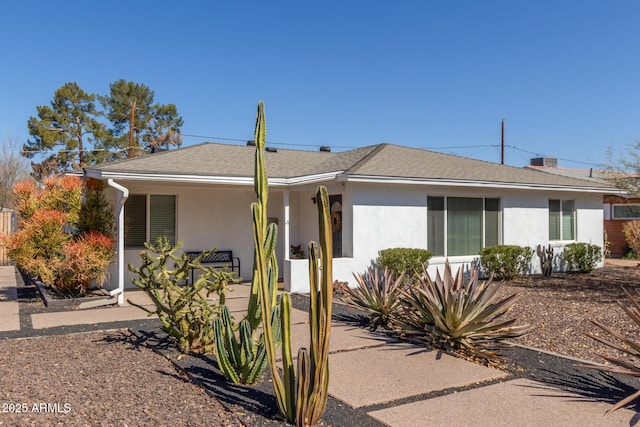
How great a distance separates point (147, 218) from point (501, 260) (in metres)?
9.36

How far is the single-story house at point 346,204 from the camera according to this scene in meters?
11.9

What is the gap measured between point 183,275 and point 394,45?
18454 mm

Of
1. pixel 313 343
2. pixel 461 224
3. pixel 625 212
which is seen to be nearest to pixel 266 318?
pixel 313 343

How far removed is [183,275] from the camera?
6.48 m

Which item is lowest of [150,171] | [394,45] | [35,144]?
[150,171]

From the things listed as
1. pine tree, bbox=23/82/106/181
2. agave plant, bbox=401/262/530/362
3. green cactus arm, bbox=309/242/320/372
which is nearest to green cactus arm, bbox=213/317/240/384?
green cactus arm, bbox=309/242/320/372

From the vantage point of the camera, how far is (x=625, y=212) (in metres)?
25.9

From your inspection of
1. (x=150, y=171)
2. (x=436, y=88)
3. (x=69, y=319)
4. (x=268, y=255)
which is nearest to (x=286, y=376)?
(x=268, y=255)

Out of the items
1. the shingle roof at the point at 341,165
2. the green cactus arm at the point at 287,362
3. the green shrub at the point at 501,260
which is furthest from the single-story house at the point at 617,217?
the green cactus arm at the point at 287,362

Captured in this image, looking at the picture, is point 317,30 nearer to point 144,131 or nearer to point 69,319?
point 69,319

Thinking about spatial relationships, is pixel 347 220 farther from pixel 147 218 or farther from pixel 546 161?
pixel 546 161

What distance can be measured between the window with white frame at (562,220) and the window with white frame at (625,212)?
10.2 meters

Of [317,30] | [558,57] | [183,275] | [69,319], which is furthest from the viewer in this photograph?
[317,30]

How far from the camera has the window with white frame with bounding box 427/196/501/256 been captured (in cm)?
1362
